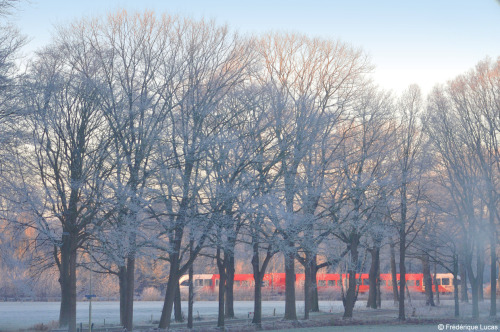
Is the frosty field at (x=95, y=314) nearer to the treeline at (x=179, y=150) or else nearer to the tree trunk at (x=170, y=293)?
the treeline at (x=179, y=150)

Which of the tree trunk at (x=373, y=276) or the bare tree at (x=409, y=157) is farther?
the tree trunk at (x=373, y=276)

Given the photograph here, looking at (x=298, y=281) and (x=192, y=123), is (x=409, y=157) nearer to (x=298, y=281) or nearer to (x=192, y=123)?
(x=192, y=123)

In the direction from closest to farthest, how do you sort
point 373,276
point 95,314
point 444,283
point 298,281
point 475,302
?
point 475,302
point 95,314
point 373,276
point 298,281
point 444,283

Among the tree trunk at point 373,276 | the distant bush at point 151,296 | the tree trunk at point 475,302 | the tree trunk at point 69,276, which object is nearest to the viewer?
the tree trunk at point 69,276

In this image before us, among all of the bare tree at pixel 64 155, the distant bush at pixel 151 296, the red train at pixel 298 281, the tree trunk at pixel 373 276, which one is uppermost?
the bare tree at pixel 64 155

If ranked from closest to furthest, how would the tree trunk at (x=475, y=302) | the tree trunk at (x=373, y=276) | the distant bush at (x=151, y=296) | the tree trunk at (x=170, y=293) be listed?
the tree trunk at (x=170, y=293), the tree trunk at (x=475, y=302), the tree trunk at (x=373, y=276), the distant bush at (x=151, y=296)

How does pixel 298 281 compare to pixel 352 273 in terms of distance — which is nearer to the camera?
pixel 352 273

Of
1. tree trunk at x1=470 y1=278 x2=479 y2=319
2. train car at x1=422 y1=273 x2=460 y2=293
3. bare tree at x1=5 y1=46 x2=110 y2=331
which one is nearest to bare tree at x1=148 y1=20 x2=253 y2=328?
bare tree at x1=5 y1=46 x2=110 y2=331

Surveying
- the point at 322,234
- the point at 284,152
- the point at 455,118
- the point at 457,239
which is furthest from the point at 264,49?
the point at 457,239

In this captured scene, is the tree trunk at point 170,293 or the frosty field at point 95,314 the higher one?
the tree trunk at point 170,293

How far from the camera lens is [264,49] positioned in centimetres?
3444

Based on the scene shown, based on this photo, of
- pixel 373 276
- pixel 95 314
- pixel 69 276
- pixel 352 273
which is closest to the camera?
pixel 69 276

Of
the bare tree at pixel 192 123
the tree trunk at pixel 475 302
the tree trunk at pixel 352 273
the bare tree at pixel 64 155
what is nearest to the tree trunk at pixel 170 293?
the bare tree at pixel 192 123

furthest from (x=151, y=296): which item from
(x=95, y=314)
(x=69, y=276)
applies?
(x=69, y=276)
